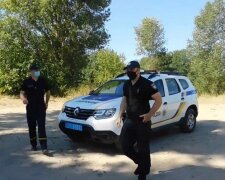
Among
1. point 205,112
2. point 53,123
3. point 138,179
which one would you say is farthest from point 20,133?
point 205,112

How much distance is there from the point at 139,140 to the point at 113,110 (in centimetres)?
201

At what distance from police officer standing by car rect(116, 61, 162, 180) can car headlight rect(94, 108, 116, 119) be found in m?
1.79

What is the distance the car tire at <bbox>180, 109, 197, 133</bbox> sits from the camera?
1030cm

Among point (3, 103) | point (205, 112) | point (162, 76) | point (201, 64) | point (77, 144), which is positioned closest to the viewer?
point (77, 144)

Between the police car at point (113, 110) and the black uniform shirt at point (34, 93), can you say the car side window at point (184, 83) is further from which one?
the black uniform shirt at point (34, 93)

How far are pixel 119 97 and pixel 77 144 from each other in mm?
1616

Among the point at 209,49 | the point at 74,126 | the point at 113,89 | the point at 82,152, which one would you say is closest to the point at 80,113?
the point at 74,126

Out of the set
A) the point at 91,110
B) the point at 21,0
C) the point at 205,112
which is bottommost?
the point at 205,112

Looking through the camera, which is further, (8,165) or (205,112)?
(205,112)

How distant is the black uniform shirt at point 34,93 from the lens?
7.93 meters

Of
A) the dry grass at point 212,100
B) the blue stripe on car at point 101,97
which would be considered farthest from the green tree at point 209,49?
the blue stripe on car at point 101,97

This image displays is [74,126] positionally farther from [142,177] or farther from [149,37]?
[149,37]

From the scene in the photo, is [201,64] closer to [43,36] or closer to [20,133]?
[43,36]

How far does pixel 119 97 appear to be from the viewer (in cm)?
850
